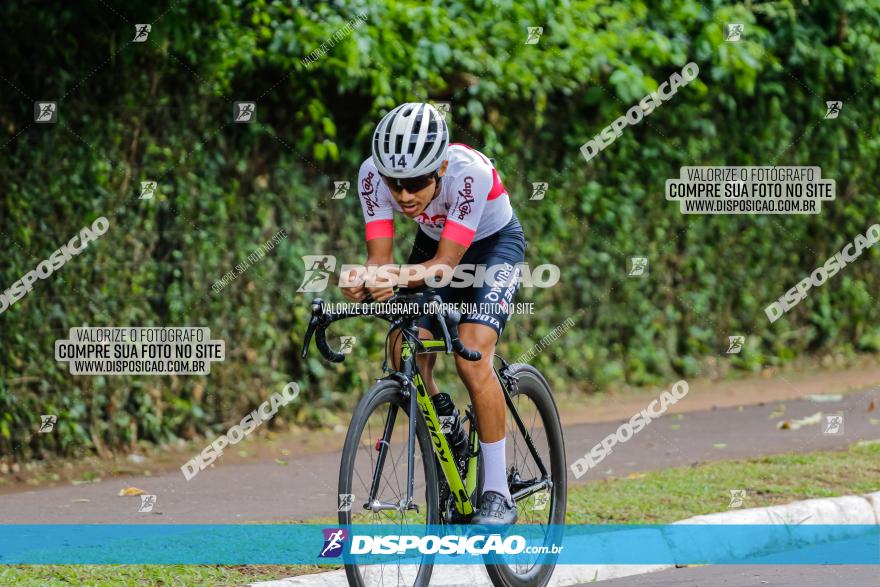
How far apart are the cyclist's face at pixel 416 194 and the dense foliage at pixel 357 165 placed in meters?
3.41

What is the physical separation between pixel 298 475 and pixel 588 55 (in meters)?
4.16

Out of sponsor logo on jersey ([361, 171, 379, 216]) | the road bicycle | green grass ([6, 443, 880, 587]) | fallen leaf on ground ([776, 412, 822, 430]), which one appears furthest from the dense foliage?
the road bicycle

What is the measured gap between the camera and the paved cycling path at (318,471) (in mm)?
7465

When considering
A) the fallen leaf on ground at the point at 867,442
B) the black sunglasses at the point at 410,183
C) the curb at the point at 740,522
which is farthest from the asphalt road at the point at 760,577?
the fallen leaf on ground at the point at 867,442

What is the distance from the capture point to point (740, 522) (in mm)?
7145

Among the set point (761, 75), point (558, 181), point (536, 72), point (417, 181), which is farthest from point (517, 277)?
point (761, 75)

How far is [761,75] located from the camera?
12.9 meters

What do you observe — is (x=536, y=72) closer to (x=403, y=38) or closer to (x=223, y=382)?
(x=403, y=38)

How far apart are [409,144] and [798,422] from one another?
249 inches

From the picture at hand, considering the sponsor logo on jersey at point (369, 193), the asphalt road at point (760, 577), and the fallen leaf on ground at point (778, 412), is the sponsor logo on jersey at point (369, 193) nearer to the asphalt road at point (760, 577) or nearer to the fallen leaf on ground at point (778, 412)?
the asphalt road at point (760, 577)

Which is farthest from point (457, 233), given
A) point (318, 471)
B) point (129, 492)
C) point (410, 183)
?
point (318, 471)

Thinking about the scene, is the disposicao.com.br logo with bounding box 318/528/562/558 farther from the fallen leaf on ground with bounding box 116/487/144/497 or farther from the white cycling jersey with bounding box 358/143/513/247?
the fallen leaf on ground with bounding box 116/487/144/497

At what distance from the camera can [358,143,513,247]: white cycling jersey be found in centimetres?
540

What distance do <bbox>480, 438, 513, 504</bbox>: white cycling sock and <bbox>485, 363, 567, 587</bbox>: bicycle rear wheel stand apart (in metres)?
0.23
